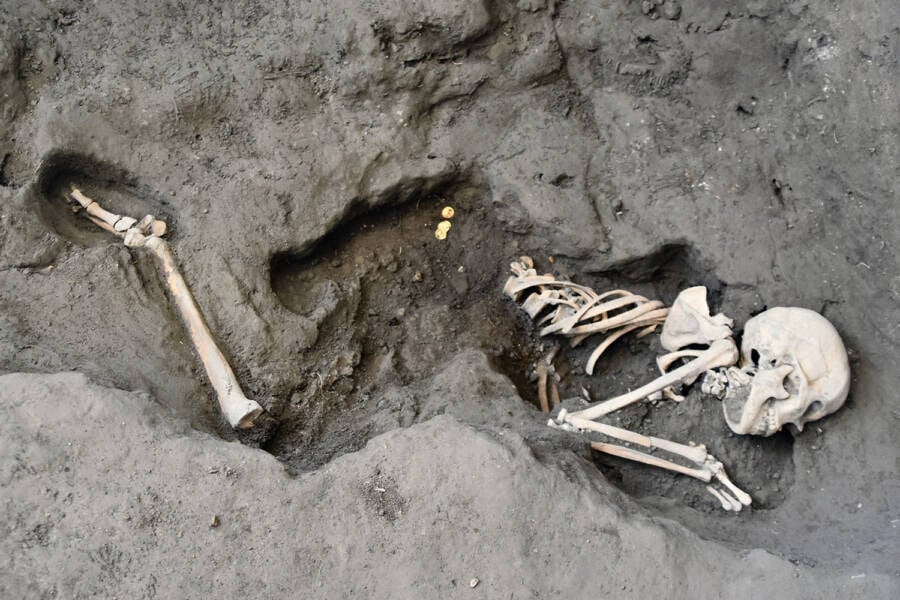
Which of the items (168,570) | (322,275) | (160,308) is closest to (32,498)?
(168,570)

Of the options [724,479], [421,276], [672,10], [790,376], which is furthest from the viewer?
[421,276]

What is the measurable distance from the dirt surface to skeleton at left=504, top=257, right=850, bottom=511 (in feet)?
0.37

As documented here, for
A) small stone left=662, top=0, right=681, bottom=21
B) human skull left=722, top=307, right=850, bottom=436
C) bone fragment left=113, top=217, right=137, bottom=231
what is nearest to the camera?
human skull left=722, top=307, right=850, bottom=436

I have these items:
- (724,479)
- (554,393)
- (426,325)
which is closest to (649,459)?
(724,479)

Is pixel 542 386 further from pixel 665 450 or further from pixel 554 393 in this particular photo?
pixel 665 450

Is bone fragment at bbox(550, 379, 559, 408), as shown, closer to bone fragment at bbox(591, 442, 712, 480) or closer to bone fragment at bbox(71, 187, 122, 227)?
bone fragment at bbox(591, 442, 712, 480)

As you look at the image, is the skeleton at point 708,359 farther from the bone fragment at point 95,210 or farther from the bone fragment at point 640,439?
the bone fragment at point 95,210

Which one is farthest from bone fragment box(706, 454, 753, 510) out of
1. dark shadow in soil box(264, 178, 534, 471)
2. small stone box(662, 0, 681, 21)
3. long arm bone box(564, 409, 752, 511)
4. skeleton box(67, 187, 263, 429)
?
small stone box(662, 0, 681, 21)

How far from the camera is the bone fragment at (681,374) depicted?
2.97m

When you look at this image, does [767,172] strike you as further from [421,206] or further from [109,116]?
[109,116]

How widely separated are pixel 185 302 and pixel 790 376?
2207mm

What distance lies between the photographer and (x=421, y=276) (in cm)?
354

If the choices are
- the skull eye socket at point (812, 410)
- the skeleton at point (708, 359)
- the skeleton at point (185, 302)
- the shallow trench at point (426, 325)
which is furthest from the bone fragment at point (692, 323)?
the skeleton at point (185, 302)

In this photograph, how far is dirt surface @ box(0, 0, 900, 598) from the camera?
2.38m
